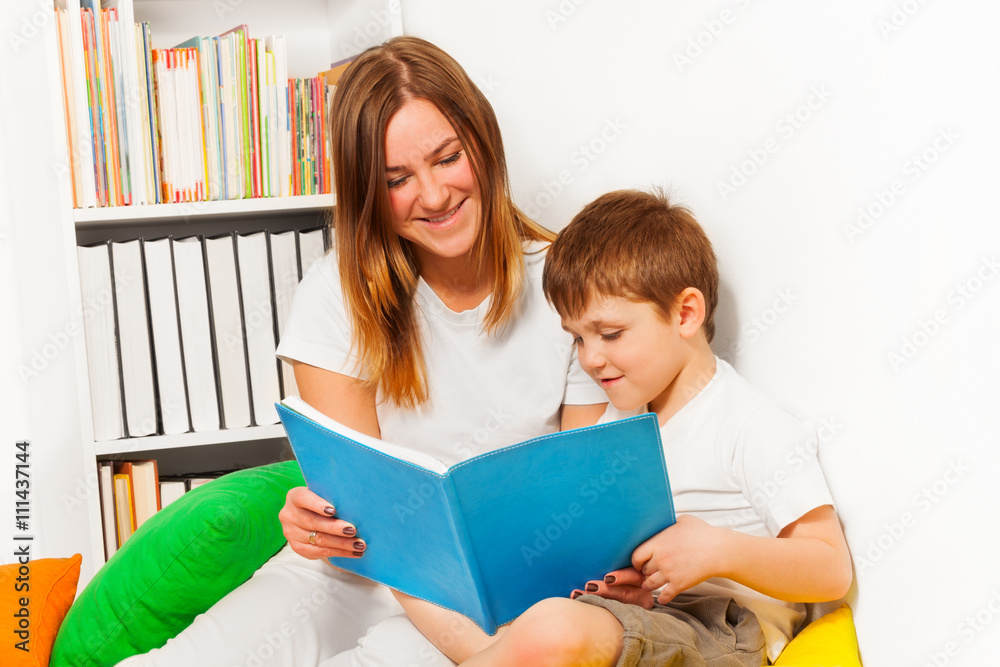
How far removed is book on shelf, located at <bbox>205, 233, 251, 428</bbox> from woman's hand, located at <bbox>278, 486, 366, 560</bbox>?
0.66 metres

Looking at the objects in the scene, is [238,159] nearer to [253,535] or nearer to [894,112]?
[253,535]

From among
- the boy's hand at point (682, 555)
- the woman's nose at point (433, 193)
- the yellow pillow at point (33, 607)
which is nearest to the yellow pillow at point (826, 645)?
the boy's hand at point (682, 555)

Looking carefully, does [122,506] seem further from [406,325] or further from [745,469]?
[745,469]

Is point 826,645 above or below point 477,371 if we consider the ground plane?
below

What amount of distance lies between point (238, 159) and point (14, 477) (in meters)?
0.84

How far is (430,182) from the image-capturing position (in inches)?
41.1

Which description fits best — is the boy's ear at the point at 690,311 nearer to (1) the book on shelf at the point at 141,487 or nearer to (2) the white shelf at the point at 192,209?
(2) the white shelf at the point at 192,209

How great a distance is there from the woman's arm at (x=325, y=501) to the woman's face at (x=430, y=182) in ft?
0.78

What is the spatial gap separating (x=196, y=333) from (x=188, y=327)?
2 cm

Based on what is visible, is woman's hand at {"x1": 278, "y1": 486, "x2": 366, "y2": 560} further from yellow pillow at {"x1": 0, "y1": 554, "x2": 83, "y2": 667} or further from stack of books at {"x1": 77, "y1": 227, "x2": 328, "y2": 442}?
stack of books at {"x1": 77, "y1": 227, "x2": 328, "y2": 442}

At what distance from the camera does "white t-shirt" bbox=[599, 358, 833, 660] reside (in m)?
0.82

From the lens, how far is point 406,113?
104cm

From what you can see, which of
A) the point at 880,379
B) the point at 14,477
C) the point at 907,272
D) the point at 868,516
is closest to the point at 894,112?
the point at 907,272

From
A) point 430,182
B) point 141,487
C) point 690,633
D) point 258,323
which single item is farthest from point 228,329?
point 690,633
